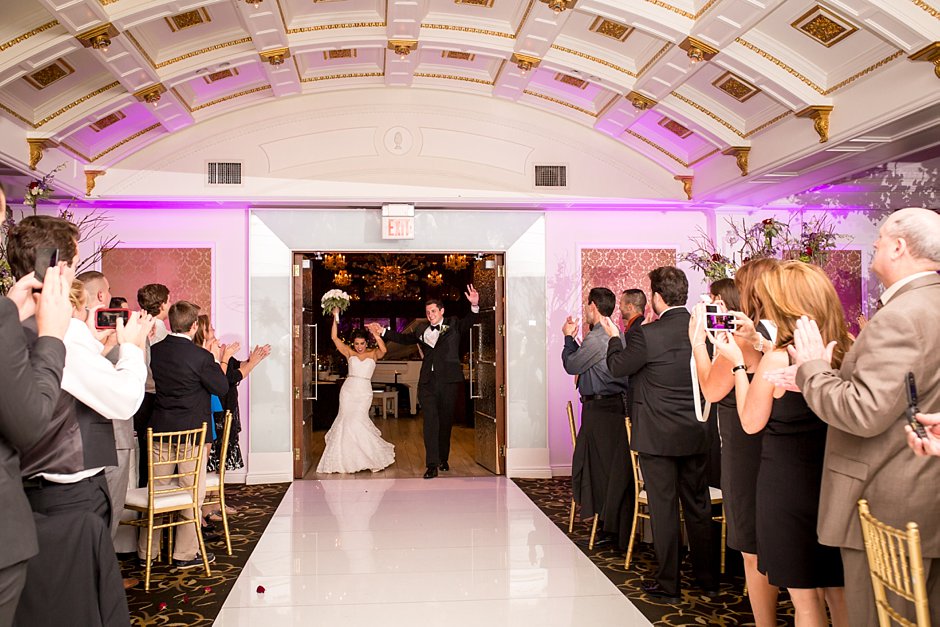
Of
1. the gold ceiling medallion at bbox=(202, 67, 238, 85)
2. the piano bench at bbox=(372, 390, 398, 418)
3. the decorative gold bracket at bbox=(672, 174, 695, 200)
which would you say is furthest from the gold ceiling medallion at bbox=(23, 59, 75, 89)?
the piano bench at bbox=(372, 390, 398, 418)

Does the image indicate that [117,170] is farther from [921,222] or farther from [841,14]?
[921,222]

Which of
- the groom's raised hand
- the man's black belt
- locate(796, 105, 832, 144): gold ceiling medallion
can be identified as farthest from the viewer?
the groom's raised hand

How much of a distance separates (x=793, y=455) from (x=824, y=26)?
12.5 feet

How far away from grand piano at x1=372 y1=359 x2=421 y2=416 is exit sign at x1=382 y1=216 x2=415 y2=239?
6.87m

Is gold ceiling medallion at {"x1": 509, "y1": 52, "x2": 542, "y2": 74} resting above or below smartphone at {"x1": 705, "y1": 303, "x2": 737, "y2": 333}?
above

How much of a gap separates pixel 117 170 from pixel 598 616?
6741 millimetres

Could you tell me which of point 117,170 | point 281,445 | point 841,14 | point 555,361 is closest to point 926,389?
point 841,14

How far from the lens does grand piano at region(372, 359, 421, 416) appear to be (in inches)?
587

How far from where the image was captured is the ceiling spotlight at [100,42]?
17.6 feet

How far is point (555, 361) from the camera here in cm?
862

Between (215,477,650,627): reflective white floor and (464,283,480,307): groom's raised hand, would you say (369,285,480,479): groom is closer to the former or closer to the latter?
(464,283,480,307): groom's raised hand

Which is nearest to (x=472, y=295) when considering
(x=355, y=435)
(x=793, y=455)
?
(x=355, y=435)

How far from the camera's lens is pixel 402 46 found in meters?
6.62

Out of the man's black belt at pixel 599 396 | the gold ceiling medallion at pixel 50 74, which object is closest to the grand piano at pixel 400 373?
the man's black belt at pixel 599 396
